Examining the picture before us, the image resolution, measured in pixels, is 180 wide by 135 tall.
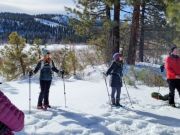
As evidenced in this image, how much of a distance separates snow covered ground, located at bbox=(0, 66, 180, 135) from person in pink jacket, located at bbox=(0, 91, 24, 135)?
18.4 ft

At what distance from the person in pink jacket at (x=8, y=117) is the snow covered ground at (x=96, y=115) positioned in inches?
221

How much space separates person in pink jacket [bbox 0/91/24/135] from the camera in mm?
3357

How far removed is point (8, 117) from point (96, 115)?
769 centimetres

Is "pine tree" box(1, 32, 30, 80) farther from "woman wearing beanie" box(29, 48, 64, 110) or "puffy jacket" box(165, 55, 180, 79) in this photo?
"puffy jacket" box(165, 55, 180, 79)

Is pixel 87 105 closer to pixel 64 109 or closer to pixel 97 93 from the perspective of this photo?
pixel 64 109

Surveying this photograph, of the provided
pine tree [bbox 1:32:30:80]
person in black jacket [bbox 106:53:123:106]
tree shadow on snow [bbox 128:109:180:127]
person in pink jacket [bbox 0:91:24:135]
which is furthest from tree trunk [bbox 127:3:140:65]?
person in pink jacket [bbox 0:91:24:135]

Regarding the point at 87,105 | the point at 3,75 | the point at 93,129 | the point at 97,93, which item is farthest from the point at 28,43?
the point at 93,129

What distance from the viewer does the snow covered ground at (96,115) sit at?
9.63 meters

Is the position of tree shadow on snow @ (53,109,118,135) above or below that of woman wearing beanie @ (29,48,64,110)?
below

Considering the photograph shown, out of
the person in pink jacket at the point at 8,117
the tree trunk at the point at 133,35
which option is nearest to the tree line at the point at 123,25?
the tree trunk at the point at 133,35

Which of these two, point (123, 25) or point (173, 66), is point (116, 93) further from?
point (123, 25)

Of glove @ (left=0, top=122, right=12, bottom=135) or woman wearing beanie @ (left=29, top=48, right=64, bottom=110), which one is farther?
woman wearing beanie @ (left=29, top=48, right=64, bottom=110)

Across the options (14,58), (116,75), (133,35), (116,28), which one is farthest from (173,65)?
(14,58)

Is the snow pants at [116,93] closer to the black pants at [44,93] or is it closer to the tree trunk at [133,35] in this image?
the black pants at [44,93]
